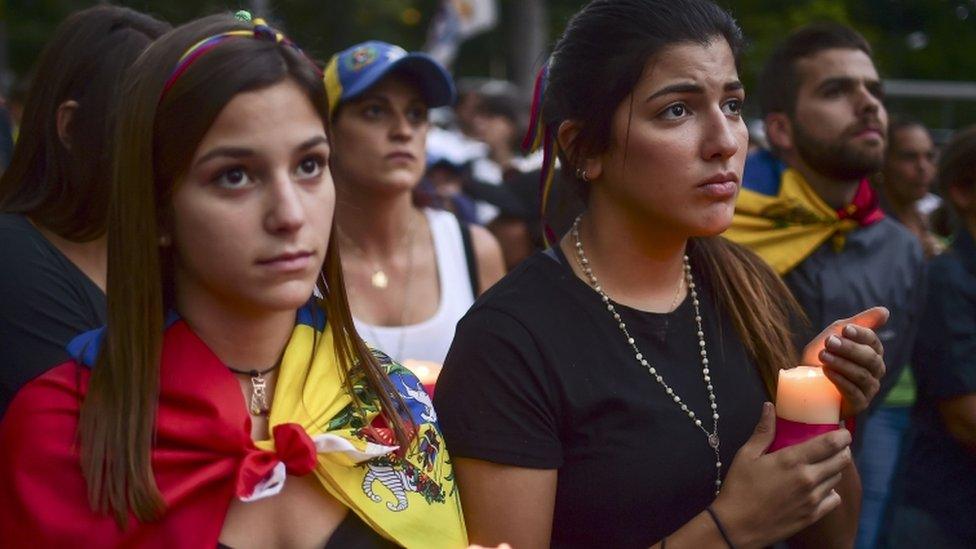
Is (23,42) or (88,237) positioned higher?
(88,237)

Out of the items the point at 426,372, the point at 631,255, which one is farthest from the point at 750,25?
the point at 631,255

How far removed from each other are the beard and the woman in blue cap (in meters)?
1.19

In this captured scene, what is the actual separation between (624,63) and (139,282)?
1140mm

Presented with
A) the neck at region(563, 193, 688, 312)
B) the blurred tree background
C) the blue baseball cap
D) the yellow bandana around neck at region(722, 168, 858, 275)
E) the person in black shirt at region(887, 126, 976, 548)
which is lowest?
the blurred tree background

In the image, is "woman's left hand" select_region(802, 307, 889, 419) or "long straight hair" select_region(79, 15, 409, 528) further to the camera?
"woman's left hand" select_region(802, 307, 889, 419)

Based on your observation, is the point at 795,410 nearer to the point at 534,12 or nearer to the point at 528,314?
the point at 528,314

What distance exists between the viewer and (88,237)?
125 inches

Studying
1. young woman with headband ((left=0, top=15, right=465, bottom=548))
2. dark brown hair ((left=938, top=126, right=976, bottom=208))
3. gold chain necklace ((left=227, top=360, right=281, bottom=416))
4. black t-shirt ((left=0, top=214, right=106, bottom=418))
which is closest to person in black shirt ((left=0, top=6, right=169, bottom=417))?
black t-shirt ((left=0, top=214, right=106, bottom=418))

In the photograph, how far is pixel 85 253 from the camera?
125 inches

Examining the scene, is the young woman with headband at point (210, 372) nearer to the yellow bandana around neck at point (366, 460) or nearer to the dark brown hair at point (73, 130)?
the yellow bandana around neck at point (366, 460)

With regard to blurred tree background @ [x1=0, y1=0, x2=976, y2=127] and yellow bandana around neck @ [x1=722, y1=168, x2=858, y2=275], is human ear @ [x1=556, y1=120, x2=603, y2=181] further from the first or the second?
yellow bandana around neck @ [x1=722, y1=168, x2=858, y2=275]

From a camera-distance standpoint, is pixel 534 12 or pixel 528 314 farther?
pixel 534 12

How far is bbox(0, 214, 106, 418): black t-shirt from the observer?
294 centimetres

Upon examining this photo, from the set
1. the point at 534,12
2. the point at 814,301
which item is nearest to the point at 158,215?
the point at 814,301
